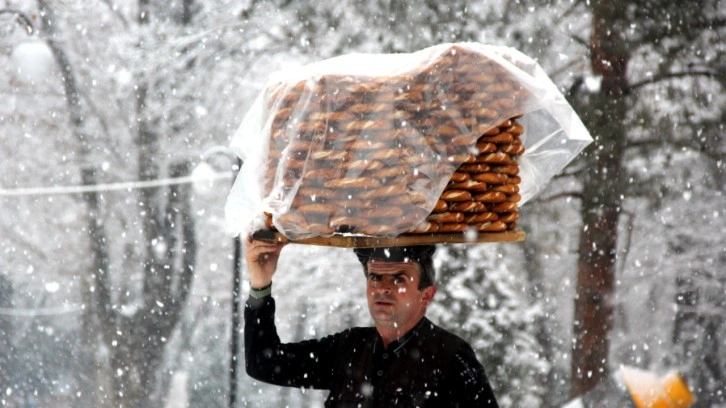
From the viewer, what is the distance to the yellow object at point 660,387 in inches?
304

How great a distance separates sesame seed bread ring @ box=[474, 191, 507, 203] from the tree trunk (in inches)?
212

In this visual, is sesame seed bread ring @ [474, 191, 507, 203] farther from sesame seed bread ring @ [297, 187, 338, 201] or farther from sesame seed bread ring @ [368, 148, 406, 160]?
sesame seed bread ring @ [297, 187, 338, 201]

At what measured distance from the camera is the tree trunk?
7910 mm

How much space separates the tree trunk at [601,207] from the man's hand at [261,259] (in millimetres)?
5369

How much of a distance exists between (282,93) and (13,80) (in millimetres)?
9194

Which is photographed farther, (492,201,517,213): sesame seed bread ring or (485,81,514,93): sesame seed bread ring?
(492,201,517,213): sesame seed bread ring

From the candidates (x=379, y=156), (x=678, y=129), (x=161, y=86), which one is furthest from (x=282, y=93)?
(x=161, y=86)

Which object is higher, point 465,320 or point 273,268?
point 273,268

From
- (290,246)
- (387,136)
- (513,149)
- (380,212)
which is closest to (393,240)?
(380,212)

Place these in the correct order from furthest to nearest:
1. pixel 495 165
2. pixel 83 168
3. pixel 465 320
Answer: pixel 83 168 < pixel 465 320 < pixel 495 165

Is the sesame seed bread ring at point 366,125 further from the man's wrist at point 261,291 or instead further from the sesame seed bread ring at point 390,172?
the man's wrist at point 261,291

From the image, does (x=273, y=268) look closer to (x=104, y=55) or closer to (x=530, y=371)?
(x=530, y=371)

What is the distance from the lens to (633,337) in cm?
846

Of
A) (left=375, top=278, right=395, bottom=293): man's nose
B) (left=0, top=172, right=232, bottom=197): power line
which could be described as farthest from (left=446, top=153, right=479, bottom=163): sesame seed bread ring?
(left=0, top=172, right=232, bottom=197): power line
